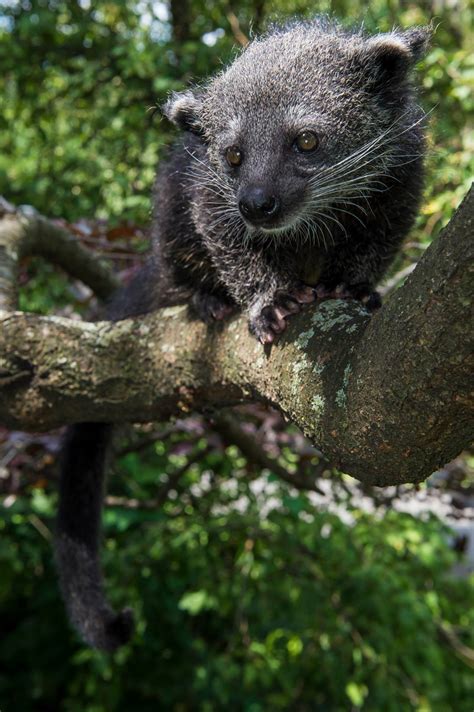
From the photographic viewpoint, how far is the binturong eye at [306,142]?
2.10 metres

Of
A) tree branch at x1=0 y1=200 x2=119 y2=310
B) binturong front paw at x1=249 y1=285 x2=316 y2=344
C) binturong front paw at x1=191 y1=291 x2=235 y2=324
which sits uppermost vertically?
binturong front paw at x1=249 y1=285 x2=316 y2=344

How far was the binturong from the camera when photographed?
82.5 inches

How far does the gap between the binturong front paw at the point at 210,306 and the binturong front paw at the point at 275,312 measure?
0.19m

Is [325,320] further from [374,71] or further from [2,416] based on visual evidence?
[2,416]

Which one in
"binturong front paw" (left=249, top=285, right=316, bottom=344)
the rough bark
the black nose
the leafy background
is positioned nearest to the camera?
the rough bark

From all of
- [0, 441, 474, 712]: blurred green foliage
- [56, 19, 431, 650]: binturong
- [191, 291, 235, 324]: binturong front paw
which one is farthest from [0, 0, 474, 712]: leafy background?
[191, 291, 235, 324]: binturong front paw

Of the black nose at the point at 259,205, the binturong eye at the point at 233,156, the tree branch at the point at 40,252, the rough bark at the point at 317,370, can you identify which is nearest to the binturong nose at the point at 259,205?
the black nose at the point at 259,205

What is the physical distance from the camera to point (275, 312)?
191cm

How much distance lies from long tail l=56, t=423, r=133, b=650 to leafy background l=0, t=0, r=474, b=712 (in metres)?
0.52

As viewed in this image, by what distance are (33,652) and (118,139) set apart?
3616mm

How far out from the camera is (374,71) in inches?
87.5

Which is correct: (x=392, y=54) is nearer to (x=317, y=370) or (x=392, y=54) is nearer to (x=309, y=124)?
(x=309, y=124)

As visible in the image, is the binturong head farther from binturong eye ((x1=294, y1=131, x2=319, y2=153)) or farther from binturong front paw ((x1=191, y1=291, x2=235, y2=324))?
binturong front paw ((x1=191, y1=291, x2=235, y2=324))

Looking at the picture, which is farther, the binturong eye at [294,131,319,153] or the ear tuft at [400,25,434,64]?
the ear tuft at [400,25,434,64]
